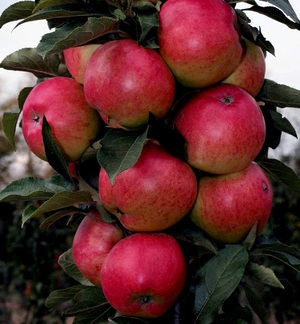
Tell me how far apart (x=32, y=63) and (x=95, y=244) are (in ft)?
1.49

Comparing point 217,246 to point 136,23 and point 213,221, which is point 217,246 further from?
point 136,23

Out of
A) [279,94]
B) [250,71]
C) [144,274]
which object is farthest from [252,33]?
[144,274]

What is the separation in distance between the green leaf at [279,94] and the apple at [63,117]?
0.41 metres

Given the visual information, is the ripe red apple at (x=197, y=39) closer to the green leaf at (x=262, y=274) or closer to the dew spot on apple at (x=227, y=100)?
the dew spot on apple at (x=227, y=100)

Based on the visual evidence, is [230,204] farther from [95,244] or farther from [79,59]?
[79,59]

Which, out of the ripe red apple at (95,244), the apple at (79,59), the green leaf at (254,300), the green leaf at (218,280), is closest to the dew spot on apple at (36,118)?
the apple at (79,59)

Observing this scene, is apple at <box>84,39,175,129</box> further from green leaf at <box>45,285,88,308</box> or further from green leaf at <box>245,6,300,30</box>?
green leaf at <box>45,285,88,308</box>

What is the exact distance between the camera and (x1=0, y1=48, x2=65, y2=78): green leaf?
4.32 feet

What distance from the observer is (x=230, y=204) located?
3.98 ft

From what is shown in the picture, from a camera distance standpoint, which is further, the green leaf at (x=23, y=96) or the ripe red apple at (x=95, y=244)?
the green leaf at (x=23, y=96)

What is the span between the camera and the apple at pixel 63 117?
1.23 m

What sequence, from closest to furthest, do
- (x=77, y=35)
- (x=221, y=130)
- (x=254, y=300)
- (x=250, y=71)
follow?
1. (x=77, y=35)
2. (x=221, y=130)
3. (x=250, y=71)
4. (x=254, y=300)

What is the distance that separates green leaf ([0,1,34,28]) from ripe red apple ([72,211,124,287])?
0.48 meters

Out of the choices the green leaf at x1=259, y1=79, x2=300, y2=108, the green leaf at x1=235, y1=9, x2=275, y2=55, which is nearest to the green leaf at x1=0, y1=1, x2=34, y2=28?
the green leaf at x1=235, y1=9, x2=275, y2=55
